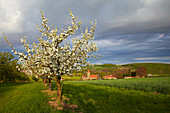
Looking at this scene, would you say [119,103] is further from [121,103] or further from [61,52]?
[61,52]

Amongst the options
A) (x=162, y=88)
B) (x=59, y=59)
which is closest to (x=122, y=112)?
(x=59, y=59)

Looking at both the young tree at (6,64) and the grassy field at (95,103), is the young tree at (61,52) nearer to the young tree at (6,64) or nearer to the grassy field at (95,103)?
the grassy field at (95,103)

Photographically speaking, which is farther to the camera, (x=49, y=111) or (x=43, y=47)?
(x=43, y=47)

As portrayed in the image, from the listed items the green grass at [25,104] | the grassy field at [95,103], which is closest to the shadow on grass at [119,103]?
the grassy field at [95,103]

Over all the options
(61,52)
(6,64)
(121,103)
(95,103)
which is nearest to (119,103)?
(121,103)

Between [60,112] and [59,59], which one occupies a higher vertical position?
[59,59]

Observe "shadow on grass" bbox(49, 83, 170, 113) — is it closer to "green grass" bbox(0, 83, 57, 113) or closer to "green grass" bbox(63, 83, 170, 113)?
"green grass" bbox(63, 83, 170, 113)

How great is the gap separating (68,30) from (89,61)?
3.90m

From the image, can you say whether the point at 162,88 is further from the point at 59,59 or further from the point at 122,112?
the point at 59,59

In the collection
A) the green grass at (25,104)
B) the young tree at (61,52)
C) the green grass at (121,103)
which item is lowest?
the green grass at (121,103)

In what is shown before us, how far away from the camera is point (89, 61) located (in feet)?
37.9

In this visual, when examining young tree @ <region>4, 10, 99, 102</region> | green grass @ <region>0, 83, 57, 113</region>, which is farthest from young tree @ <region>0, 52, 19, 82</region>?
young tree @ <region>4, 10, 99, 102</region>

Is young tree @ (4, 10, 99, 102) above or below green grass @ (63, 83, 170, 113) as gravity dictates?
above

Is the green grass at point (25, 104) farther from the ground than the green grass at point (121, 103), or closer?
farther from the ground
